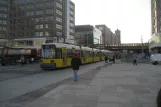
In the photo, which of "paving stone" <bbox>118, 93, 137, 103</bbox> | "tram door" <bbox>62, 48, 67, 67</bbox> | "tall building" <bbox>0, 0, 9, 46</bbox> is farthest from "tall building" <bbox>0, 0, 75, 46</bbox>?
"paving stone" <bbox>118, 93, 137, 103</bbox>

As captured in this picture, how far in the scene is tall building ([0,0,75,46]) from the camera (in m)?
84.9

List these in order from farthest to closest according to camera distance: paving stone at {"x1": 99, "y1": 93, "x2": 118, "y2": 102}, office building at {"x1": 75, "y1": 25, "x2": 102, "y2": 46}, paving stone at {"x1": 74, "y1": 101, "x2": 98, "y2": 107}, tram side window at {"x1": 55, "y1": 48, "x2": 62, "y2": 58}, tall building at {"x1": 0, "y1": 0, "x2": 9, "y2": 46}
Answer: office building at {"x1": 75, "y1": 25, "x2": 102, "y2": 46} < tall building at {"x1": 0, "y1": 0, "x2": 9, "y2": 46} < tram side window at {"x1": 55, "y1": 48, "x2": 62, "y2": 58} < paving stone at {"x1": 99, "y1": 93, "x2": 118, "y2": 102} < paving stone at {"x1": 74, "y1": 101, "x2": 98, "y2": 107}

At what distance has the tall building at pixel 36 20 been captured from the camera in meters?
84.9

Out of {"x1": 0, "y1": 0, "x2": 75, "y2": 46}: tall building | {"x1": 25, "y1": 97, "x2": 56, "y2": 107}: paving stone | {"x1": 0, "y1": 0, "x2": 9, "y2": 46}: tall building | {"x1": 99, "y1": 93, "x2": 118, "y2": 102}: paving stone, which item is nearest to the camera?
{"x1": 25, "y1": 97, "x2": 56, "y2": 107}: paving stone

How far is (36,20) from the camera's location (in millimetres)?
88125

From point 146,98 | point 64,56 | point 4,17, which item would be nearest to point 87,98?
point 146,98

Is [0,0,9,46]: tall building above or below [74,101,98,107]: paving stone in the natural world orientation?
above

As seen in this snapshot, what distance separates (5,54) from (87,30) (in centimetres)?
9840

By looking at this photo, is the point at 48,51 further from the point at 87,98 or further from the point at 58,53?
the point at 87,98

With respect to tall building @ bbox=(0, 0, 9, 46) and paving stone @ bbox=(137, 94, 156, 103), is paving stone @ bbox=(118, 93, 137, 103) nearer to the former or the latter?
paving stone @ bbox=(137, 94, 156, 103)

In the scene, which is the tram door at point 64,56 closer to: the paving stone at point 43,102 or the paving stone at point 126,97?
the paving stone at point 126,97

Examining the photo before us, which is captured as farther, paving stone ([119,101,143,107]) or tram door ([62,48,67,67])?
tram door ([62,48,67,67])

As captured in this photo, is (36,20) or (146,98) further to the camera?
(36,20)

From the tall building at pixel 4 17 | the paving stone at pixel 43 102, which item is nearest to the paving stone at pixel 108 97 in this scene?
the paving stone at pixel 43 102
